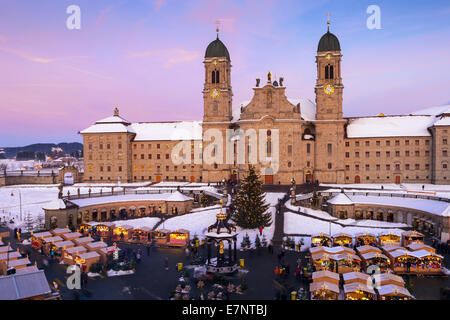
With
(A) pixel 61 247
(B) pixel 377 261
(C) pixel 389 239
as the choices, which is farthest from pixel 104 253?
(C) pixel 389 239

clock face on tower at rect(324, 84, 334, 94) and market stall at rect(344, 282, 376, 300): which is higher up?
clock face on tower at rect(324, 84, 334, 94)

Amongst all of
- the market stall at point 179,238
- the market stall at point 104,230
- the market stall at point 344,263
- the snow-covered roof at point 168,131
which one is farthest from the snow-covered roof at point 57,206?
the snow-covered roof at point 168,131

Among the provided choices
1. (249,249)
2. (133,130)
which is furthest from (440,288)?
(133,130)

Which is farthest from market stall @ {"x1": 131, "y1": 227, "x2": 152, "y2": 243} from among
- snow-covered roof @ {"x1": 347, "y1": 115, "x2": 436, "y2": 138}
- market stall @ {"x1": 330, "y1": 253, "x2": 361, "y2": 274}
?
snow-covered roof @ {"x1": 347, "y1": 115, "x2": 436, "y2": 138}

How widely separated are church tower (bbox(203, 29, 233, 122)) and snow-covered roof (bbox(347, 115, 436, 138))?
2638 cm

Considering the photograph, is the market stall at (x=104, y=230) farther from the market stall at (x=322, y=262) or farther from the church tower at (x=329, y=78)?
the church tower at (x=329, y=78)

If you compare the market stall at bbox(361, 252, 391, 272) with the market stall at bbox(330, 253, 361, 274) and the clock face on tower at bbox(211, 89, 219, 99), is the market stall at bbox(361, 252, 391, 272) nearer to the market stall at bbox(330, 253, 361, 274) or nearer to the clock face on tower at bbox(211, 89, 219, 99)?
the market stall at bbox(330, 253, 361, 274)

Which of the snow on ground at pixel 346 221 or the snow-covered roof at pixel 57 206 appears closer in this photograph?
the snow on ground at pixel 346 221

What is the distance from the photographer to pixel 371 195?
5684cm

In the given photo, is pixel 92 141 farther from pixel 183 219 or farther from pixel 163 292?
pixel 163 292

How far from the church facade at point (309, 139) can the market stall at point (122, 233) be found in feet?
108

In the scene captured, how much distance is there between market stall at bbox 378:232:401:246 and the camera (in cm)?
3850

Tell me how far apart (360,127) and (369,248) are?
47828 mm

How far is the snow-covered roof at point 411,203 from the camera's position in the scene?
4403cm
